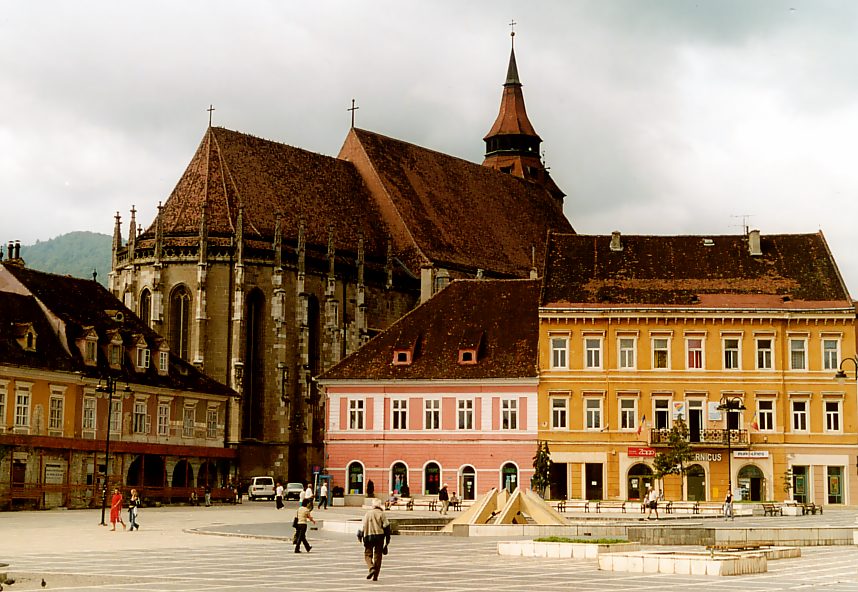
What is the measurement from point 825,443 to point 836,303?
21.1 feet

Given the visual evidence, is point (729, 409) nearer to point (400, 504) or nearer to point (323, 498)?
point (400, 504)

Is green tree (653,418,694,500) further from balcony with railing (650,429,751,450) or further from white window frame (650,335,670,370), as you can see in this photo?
white window frame (650,335,670,370)

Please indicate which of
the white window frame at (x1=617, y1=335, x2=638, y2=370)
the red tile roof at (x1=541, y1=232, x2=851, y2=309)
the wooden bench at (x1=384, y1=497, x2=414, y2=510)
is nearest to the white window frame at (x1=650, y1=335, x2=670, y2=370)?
the white window frame at (x1=617, y1=335, x2=638, y2=370)

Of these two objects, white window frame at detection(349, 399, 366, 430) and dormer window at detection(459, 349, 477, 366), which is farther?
white window frame at detection(349, 399, 366, 430)

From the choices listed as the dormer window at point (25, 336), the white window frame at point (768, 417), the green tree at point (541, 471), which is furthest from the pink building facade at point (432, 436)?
the dormer window at point (25, 336)

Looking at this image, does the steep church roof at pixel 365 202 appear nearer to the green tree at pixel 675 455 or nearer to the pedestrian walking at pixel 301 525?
the green tree at pixel 675 455

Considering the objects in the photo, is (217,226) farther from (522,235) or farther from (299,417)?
(522,235)

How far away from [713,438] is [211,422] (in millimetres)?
25348

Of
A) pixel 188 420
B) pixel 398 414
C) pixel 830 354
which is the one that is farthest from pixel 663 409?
pixel 188 420

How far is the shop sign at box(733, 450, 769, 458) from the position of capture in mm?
65375

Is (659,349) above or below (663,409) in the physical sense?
above

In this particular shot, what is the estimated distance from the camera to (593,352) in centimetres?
6725

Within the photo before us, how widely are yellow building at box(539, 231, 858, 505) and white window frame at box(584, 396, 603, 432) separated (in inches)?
1.8

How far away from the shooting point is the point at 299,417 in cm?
8919
